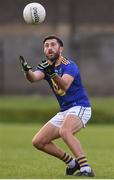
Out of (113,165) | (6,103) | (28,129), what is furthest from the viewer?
(6,103)

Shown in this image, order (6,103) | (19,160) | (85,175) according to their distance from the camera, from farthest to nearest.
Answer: (6,103), (19,160), (85,175)

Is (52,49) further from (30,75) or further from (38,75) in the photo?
(30,75)

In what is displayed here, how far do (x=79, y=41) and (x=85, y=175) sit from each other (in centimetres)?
2940

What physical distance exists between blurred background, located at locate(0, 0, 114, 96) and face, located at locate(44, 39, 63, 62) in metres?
28.4

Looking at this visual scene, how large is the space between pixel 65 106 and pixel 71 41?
2874cm

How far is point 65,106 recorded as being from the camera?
46.9 ft

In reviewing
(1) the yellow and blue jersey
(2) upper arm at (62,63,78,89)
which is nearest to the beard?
(1) the yellow and blue jersey

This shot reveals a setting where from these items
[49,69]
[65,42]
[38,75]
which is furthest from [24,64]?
[65,42]

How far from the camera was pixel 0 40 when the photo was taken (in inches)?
1713

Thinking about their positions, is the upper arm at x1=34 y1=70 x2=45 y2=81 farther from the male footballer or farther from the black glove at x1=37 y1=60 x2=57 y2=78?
the black glove at x1=37 y1=60 x2=57 y2=78

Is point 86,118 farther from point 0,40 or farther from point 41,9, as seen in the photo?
point 0,40

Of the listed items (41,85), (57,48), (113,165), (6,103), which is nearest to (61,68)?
(57,48)

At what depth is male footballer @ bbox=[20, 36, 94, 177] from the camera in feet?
45.5

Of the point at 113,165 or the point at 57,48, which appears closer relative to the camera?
the point at 57,48
